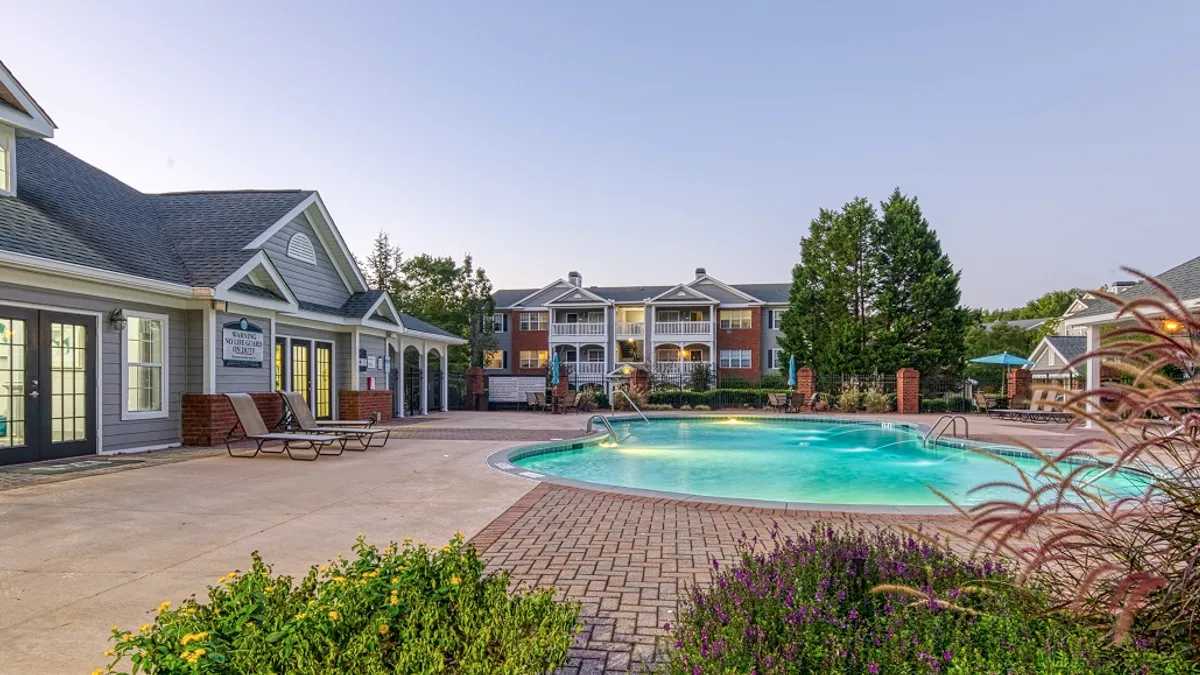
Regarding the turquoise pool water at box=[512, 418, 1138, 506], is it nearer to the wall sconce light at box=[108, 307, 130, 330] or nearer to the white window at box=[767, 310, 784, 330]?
the wall sconce light at box=[108, 307, 130, 330]

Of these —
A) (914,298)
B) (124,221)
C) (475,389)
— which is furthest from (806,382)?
(124,221)

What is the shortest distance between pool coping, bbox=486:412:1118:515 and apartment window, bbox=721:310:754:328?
63.7 feet

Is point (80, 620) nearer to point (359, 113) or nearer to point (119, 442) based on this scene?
point (119, 442)

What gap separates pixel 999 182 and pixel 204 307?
20.4m

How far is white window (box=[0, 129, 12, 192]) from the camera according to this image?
401 inches

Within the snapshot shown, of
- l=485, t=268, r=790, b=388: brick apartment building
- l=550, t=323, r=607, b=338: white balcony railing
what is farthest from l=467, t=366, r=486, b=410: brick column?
→ l=550, t=323, r=607, b=338: white balcony railing

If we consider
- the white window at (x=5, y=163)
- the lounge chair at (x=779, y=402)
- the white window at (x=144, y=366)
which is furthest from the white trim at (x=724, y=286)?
the white window at (x=5, y=163)

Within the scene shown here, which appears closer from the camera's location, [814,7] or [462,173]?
[814,7]

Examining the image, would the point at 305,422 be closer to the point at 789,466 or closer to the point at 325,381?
the point at 325,381

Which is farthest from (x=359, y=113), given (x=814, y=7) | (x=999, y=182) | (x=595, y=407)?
(x=999, y=182)

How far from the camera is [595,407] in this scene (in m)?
24.5

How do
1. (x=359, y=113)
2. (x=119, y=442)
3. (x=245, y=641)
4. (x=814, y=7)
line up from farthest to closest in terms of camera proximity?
(x=359, y=113), (x=814, y=7), (x=119, y=442), (x=245, y=641)

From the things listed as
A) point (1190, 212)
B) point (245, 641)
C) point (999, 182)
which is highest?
point (999, 182)

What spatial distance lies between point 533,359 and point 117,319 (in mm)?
32350
